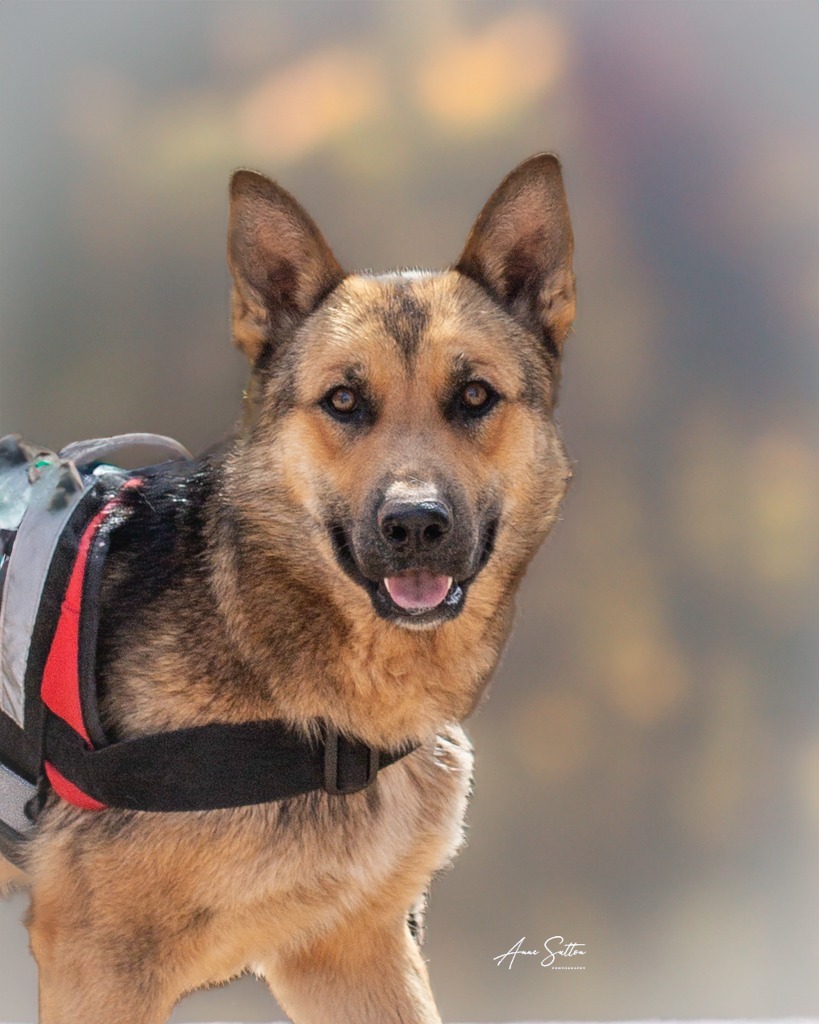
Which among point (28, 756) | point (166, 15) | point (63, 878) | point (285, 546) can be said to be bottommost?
point (63, 878)

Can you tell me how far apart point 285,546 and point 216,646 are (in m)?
0.25

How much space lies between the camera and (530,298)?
2.70 metres

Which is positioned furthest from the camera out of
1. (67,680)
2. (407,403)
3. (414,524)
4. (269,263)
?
(269,263)

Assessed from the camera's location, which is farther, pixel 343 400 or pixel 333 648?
pixel 343 400

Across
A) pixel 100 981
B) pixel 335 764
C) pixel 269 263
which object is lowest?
Result: pixel 100 981

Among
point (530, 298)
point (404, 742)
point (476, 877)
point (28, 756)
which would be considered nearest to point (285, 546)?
point (404, 742)

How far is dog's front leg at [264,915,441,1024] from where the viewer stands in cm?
261

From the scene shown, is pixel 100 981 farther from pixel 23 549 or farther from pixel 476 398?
pixel 476 398

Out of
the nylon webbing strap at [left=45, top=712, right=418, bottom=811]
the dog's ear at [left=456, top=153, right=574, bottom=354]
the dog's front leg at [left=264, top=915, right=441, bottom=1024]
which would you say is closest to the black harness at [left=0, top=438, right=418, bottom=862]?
the nylon webbing strap at [left=45, top=712, right=418, bottom=811]

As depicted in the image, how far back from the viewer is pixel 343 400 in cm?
243

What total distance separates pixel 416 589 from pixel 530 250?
916 millimetres

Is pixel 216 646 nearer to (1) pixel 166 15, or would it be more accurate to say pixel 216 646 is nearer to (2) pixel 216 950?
(2) pixel 216 950

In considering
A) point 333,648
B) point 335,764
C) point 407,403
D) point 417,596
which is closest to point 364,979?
point 335,764

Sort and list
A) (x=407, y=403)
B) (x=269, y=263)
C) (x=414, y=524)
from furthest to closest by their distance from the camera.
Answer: (x=269, y=263) < (x=407, y=403) < (x=414, y=524)
